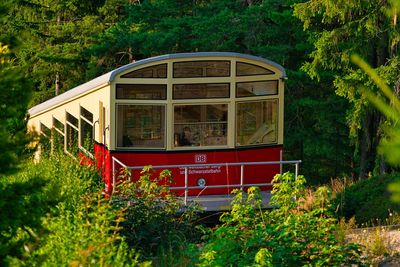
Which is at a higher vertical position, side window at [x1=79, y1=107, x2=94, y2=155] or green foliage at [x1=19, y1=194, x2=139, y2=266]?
green foliage at [x1=19, y1=194, x2=139, y2=266]

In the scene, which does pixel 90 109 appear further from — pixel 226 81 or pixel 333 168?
pixel 333 168

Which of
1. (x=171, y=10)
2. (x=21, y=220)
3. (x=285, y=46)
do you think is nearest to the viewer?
(x=21, y=220)

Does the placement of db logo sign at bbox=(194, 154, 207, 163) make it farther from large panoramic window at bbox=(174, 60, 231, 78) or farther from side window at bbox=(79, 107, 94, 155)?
side window at bbox=(79, 107, 94, 155)

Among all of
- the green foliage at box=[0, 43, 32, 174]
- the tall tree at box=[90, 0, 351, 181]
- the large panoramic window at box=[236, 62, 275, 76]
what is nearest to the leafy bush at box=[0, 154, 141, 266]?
the green foliage at box=[0, 43, 32, 174]

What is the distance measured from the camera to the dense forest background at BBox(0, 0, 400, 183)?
23031 millimetres

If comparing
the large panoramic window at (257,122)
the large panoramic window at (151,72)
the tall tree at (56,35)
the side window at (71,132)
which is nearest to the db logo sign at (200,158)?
the large panoramic window at (257,122)

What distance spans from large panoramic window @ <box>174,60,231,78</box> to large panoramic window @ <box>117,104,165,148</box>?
739 mm

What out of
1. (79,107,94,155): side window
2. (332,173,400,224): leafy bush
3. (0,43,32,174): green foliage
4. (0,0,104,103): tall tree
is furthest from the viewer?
(0,0,104,103): tall tree

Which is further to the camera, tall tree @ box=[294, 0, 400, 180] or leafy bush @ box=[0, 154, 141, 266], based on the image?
tall tree @ box=[294, 0, 400, 180]

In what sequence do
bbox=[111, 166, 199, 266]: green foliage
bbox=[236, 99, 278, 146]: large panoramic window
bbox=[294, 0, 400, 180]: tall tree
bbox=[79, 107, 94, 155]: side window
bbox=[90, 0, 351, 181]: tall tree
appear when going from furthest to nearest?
bbox=[90, 0, 351, 181]: tall tree
bbox=[294, 0, 400, 180]: tall tree
bbox=[79, 107, 94, 155]: side window
bbox=[236, 99, 278, 146]: large panoramic window
bbox=[111, 166, 199, 266]: green foliage

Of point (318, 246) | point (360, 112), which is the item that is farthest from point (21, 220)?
point (360, 112)

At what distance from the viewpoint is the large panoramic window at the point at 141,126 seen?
59.2 feet

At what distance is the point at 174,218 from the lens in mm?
14602

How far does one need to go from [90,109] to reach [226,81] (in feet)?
9.24
